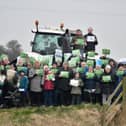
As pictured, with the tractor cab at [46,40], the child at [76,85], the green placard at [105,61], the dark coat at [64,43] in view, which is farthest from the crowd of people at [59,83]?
the tractor cab at [46,40]

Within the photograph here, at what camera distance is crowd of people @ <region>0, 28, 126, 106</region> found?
17.7 metres

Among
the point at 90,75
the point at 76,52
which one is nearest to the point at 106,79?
the point at 90,75

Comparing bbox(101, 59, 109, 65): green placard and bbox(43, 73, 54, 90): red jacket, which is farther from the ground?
bbox(101, 59, 109, 65): green placard

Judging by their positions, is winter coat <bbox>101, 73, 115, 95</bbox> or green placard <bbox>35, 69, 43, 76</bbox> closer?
winter coat <bbox>101, 73, 115, 95</bbox>

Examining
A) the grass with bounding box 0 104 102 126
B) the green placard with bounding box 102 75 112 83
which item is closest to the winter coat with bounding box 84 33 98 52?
the green placard with bounding box 102 75 112 83

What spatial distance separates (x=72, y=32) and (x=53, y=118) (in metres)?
7.04

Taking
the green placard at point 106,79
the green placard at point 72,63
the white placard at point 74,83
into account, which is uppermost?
the green placard at point 72,63

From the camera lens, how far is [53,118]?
53.0 ft

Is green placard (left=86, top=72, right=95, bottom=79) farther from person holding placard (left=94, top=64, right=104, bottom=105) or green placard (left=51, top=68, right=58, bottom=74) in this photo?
green placard (left=51, top=68, right=58, bottom=74)

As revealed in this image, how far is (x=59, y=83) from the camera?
17.7 meters

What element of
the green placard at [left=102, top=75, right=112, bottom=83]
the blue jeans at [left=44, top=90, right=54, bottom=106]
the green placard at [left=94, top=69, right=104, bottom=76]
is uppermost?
the green placard at [left=94, top=69, right=104, bottom=76]

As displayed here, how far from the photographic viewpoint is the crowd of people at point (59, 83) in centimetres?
1769

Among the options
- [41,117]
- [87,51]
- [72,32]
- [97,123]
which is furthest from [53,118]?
[72,32]

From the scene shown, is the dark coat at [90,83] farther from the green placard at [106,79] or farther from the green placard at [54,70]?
the green placard at [54,70]
